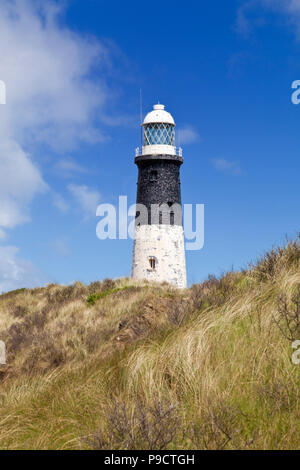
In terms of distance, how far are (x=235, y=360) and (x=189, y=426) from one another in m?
1.32

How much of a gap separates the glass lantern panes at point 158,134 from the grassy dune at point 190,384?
2164cm

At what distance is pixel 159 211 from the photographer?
29422mm

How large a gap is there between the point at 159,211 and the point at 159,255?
262 cm

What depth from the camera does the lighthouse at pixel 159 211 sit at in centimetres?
2909

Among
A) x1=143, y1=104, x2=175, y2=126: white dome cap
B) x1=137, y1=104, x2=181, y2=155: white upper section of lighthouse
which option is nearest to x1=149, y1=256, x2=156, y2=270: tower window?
x1=137, y1=104, x2=181, y2=155: white upper section of lighthouse

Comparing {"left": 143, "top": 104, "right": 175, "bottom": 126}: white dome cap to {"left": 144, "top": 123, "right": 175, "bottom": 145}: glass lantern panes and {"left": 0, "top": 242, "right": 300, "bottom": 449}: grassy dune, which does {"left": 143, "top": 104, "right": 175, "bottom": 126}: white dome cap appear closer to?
{"left": 144, "top": 123, "right": 175, "bottom": 145}: glass lantern panes

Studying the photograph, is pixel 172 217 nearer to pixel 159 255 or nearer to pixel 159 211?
pixel 159 211

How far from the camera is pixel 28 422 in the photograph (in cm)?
619

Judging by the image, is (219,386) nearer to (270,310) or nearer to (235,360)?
(235,360)

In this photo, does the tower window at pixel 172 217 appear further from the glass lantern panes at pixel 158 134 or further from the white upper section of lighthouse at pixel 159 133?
the glass lantern panes at pixel 158 134

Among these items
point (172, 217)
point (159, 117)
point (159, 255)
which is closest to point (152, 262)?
point (159, 255)

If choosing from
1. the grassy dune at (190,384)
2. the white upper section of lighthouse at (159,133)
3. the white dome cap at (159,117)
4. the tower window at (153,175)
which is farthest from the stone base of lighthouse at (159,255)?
the grassy dune at (190,384)

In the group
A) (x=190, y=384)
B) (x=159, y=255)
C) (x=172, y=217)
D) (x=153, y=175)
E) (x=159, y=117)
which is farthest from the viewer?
(x=159, y=117)
